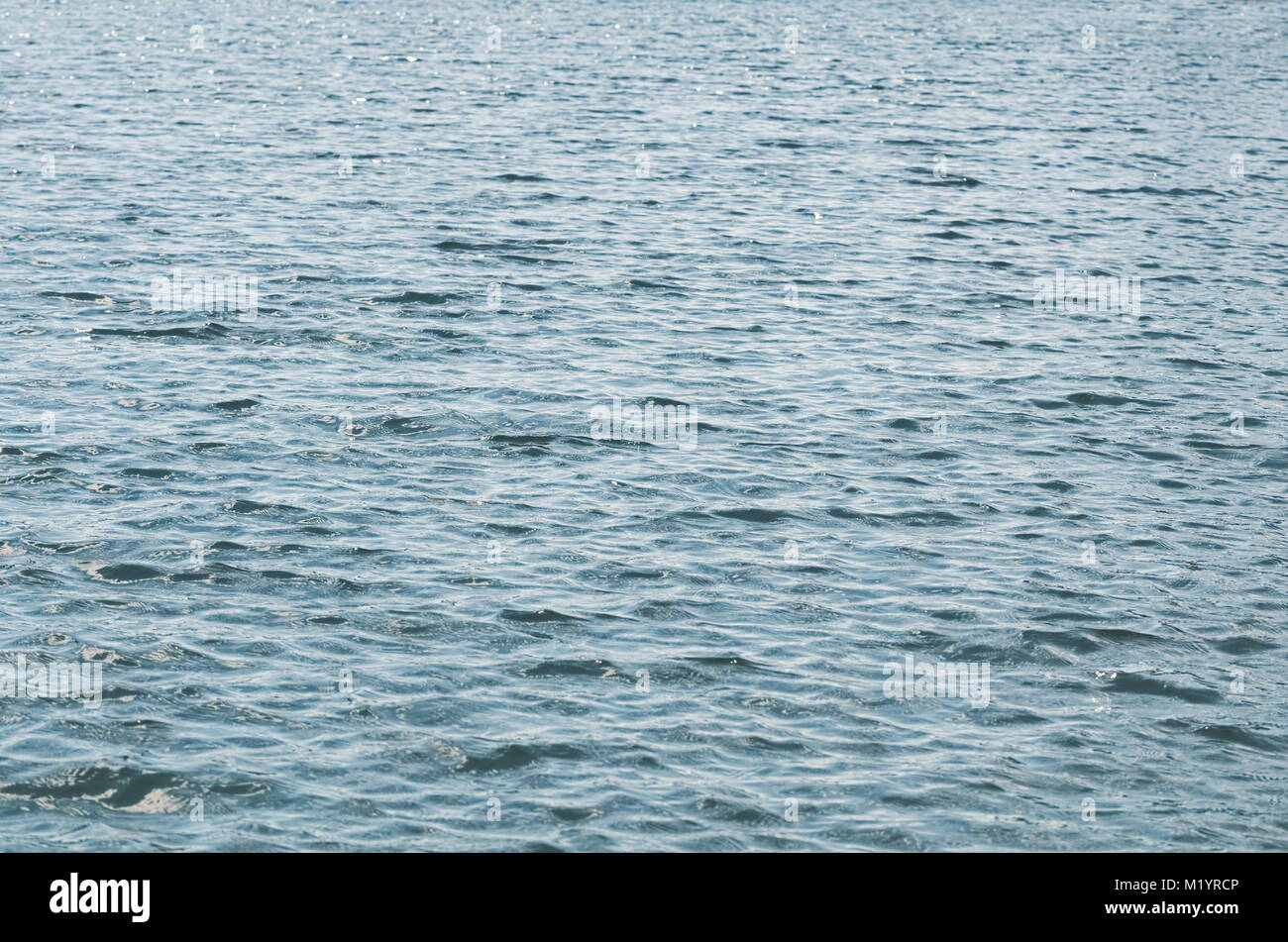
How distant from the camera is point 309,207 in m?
38.4

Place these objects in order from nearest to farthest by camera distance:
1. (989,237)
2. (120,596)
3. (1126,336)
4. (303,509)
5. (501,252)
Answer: (120,596), (303,509), (1126,336), (501,252), (989,237)

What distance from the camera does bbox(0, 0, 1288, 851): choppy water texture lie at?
16250 mm

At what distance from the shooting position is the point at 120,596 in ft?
64.1

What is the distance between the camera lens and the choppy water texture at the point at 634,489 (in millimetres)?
16250

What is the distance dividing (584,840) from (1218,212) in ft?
100

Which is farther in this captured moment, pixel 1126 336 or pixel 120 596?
pixel 1126 336

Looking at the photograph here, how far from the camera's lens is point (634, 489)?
23.4 m

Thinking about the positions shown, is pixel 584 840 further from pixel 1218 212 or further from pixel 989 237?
pixel 1218 212
